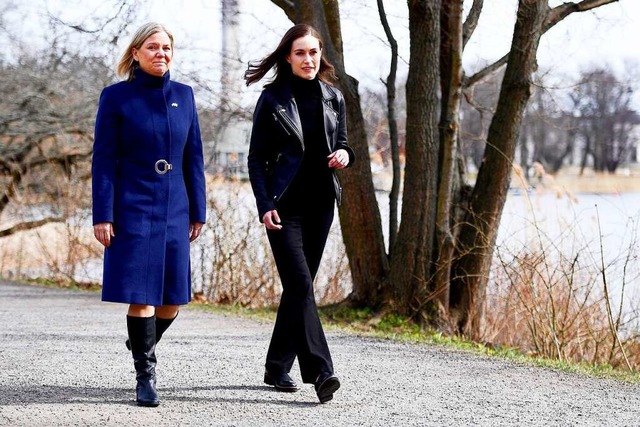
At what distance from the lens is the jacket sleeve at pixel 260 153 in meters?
5.39

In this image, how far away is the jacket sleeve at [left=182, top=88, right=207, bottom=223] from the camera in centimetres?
536

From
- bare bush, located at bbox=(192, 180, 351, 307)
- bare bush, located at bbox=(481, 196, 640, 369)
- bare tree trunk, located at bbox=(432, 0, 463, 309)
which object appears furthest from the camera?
bare bush, located at bbox=(192, 180, 351, 307)

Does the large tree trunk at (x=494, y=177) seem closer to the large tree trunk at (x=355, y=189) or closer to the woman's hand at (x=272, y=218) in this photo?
the large tree trunk at (x=355, y=189)

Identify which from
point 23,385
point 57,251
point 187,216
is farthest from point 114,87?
point 57,251

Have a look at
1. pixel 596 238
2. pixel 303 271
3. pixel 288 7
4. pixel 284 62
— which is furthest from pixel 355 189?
pixel 303 271

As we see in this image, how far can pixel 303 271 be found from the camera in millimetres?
5422

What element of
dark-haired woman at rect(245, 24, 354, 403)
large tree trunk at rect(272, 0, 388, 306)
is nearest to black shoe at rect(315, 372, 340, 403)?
dark-haired woman at rect(245, 24, 354, 403)

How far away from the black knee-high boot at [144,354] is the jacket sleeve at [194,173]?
59 centimetres

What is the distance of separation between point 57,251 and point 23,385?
30.1ft

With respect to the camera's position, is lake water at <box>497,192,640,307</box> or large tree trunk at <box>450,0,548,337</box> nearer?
lake water at <box>497,192,640,307</box>

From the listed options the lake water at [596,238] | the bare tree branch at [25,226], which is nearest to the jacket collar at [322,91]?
the lake water at [596,238]

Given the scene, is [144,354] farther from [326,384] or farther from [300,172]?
[300,172]

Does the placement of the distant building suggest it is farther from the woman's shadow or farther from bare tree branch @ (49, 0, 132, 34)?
the woman's shadow

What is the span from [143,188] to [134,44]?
713mm
